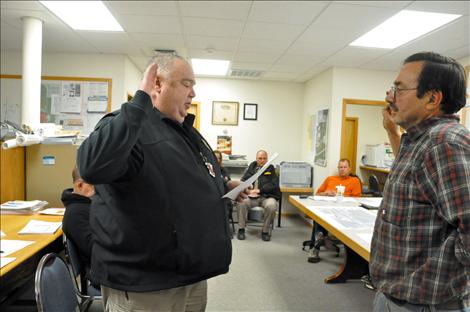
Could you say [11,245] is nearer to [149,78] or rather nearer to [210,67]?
[149,78]

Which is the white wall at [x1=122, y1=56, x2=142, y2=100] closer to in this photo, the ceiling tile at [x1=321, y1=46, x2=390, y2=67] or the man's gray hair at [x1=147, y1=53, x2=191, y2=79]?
the ceiling tile at [x1=321, y1=46, x2=390, y2=67]

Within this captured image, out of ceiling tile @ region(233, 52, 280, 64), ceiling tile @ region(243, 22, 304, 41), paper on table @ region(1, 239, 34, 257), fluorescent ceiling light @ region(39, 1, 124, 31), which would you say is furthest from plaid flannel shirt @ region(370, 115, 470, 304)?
ceiling tile @ region(233, 52, 280, 64)

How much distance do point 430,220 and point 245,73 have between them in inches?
193

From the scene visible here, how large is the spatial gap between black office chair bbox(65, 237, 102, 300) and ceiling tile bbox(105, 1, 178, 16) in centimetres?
202

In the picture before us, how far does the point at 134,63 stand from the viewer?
509 centimetres

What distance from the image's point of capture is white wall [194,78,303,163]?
6219mm

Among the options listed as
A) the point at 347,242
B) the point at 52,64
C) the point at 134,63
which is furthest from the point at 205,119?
the point at 347,242

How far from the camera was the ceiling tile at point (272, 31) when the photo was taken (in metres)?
3.27

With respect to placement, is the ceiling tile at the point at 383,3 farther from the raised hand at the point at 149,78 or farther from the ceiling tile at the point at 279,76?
the ceiling tile at the point at 279,76

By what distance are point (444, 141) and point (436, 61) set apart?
0.96 feet

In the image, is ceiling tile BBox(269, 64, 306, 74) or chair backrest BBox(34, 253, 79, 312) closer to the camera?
chair backrest BBox(34, 253, 79, 312)

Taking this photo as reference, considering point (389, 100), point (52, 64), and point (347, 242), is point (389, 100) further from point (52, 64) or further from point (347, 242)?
point (52, 64)

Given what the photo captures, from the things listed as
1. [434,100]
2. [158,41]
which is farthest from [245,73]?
[434,100]

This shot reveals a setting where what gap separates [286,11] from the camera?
2.90m
